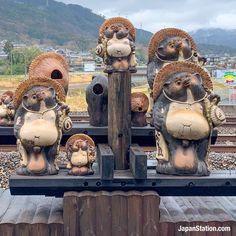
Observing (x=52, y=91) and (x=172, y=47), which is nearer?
(x=52, y=91)

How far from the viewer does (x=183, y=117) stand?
365 centimetres

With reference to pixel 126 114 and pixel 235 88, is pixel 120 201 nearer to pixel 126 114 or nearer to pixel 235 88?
pixel 126 114

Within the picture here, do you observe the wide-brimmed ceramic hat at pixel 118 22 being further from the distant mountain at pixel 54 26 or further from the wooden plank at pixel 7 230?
the distant mountain at pixel 54 26

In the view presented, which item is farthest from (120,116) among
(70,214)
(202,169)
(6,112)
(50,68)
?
(6,112)

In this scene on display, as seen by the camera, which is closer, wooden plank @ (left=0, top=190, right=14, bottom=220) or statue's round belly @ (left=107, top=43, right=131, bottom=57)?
wooden plank @ (left=0, top=190, right=14, bottom=220)

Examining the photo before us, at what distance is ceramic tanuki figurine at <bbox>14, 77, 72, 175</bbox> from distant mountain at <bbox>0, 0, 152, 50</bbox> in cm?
10342

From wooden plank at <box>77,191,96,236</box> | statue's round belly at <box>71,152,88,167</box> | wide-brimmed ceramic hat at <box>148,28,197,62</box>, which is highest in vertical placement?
wide-brimmed ceramic hat at <box>148,28,197,62</box>

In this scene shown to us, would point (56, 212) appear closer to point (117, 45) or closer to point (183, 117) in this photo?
point (183, 117)

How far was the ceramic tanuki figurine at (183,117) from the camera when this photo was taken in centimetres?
368

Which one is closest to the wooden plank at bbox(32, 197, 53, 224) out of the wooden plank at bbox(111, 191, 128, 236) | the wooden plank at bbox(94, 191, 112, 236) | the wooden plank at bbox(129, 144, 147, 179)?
the wooden plank at bbox(94, 191, 112, 236)

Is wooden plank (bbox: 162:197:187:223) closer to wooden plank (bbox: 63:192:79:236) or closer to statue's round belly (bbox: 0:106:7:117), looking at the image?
wooden plank (bbox: 63:192:79:236)

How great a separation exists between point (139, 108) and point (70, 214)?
1.36m

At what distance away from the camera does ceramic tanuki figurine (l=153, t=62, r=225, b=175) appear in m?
3.68

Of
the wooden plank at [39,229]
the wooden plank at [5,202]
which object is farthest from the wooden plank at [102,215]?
the wooden plank at [5,202]
